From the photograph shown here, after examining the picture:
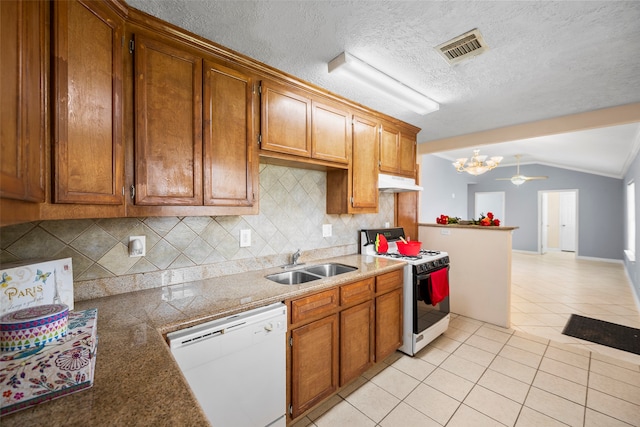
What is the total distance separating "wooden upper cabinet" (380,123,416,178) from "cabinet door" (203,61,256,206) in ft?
5.08

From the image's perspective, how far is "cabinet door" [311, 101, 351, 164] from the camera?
7.16 ft

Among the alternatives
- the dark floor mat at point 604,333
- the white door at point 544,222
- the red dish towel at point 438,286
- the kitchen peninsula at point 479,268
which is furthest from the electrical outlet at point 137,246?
the white door at point 544,222

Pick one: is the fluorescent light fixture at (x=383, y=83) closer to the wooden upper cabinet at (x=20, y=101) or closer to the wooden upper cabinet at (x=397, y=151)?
the wooden upper cabinet at (x=397, y=151)

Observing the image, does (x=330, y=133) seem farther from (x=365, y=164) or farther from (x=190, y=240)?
(x=190, y=240)

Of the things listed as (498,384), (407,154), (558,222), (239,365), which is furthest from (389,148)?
(558,222)

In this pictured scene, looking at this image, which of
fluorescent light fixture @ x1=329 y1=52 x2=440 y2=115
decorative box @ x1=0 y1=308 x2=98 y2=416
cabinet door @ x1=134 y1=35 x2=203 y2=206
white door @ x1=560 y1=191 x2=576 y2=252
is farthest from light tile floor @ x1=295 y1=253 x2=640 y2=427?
white door @ x1=560 y1=191 x2=576 y2=252

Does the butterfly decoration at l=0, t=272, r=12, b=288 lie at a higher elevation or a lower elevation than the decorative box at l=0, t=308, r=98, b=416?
higher

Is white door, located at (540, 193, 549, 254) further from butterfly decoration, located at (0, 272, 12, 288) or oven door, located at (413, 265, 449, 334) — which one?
butterfly decoration, located at (0, 272, 12, 288)

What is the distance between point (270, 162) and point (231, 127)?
505 millimetres

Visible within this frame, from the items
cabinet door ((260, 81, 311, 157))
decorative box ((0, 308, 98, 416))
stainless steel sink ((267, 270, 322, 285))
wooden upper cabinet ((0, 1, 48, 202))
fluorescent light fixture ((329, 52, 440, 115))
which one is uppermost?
fluorescent light fixture ((329, 52, 440, 115))

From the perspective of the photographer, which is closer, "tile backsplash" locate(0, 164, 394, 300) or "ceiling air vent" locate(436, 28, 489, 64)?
"tile backsplash" locate(0, 164, 394, 300)

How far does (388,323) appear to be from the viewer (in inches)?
92.4

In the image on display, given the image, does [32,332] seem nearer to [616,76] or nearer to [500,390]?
[500,390]

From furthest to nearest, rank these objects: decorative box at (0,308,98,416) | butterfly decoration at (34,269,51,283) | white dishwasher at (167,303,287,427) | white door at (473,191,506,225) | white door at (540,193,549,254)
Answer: white door at (473,191,506,225), white door at (540,193,549,254), white dishwasher at (167,303,287,427), butterfly decoration at (34,269,51,283), decorative box at (0,308,98,416)
